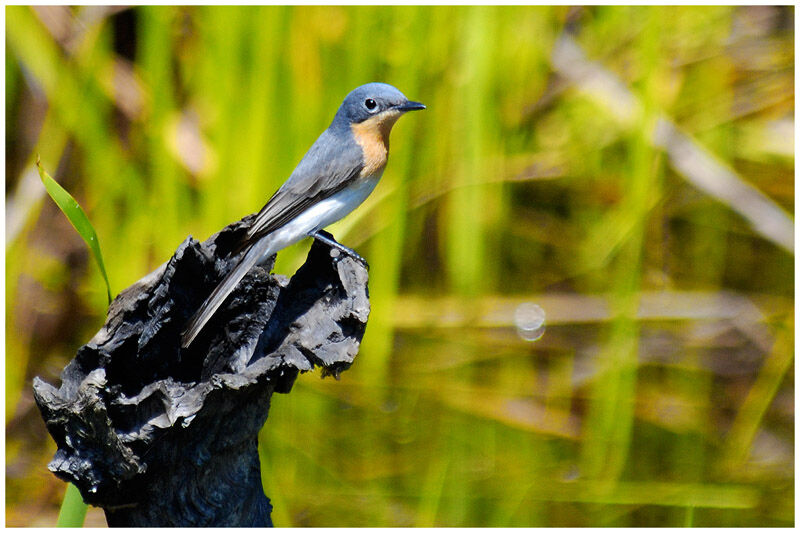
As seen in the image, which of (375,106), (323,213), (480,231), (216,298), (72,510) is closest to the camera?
(72,510)

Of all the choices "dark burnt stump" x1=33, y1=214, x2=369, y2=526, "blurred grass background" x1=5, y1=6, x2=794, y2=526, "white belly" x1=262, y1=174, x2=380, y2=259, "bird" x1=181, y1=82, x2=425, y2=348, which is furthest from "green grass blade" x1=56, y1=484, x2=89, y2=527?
"blurred grass background" x1=5, y1=6, x2=794, y2=526

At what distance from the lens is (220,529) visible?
2.05 meters

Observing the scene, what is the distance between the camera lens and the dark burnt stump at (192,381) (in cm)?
190

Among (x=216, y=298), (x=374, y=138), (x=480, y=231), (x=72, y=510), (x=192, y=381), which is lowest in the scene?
(x=72, y=510)

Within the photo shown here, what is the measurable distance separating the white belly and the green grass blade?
1039mm

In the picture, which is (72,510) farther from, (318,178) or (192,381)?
(318,178)

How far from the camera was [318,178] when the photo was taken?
9.75ft

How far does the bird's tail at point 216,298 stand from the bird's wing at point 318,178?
46 cm

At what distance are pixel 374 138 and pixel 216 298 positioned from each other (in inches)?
49.1

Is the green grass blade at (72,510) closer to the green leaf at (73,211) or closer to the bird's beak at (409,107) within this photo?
the green leaf at (73,211)

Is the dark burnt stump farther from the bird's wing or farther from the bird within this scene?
the bird's wing

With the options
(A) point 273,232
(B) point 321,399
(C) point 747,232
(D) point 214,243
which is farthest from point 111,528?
(C) point 747,232

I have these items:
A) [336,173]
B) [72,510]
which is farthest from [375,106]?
[72,510]

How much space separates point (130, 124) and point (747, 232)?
3.72 meters
